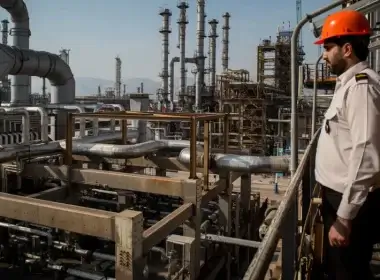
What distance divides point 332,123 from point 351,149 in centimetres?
15

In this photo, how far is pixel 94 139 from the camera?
8.02m

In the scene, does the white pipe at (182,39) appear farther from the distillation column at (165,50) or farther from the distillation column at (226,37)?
the distillation column at (226,37)

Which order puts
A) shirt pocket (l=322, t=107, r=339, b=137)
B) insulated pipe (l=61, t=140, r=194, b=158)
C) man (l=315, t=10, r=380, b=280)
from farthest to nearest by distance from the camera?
insulated pipe (l=61, t=140, r=194, b=158) < shirt pocket (l=322, t=107, r=339, b=137) < man (l=315, t=10, r=380, b=280)

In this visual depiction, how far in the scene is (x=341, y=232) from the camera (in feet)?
5.35

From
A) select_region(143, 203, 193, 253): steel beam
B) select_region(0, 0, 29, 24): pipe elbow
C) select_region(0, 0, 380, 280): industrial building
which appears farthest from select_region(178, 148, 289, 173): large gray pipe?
select_region(0, 0, 29, 24): pipe elbow

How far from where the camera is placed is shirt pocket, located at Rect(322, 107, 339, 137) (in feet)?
5.69

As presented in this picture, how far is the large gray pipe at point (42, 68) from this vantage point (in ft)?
32.6

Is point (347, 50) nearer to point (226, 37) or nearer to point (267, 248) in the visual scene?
point (267, 248)

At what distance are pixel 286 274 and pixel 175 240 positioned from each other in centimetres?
339

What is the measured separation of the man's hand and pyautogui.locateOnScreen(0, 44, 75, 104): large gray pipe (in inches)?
389

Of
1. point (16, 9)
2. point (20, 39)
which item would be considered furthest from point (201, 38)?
point (16, 9)

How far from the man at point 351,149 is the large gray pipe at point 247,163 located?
364 cm

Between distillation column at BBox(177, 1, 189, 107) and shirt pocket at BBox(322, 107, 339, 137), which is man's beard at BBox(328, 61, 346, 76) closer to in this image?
shirt pocket at BBox(322, 107, 339, 137)

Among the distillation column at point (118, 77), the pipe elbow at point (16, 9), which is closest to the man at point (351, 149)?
the pipe elbow at point (16, 9)
